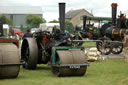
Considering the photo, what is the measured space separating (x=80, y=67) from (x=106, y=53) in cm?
814

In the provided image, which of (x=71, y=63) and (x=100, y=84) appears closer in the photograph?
(x=100, y=84)

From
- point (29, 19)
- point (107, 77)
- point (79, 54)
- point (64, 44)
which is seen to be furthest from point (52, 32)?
point (29, 19)

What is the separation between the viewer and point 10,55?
317 inches

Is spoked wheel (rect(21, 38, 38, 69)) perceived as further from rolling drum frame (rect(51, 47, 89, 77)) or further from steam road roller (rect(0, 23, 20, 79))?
steam road roller (rect(0, 23, 20, 79))

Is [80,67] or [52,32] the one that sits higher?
[52,32]

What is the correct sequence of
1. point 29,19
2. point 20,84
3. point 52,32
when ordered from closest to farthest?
point 20,84 < point 52,32 < point 29,19

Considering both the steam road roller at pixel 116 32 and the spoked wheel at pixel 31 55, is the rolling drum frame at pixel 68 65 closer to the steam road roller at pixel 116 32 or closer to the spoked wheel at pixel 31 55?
the spoked wheel at pixel 31 55

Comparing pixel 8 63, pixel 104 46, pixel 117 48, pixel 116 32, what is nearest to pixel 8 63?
pixel 8 63

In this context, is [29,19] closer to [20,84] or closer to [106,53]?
[106,53]

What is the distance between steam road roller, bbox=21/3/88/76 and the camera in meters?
8.70

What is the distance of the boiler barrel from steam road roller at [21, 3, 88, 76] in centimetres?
115

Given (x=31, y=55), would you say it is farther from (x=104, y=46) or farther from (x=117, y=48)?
(x=117, y=48)

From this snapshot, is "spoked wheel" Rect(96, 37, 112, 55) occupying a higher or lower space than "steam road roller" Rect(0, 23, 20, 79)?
lower

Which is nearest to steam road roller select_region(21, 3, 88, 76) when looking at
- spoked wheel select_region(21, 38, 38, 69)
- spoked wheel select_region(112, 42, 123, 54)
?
spoked wheel select_region(21, 38, 38, 69)
